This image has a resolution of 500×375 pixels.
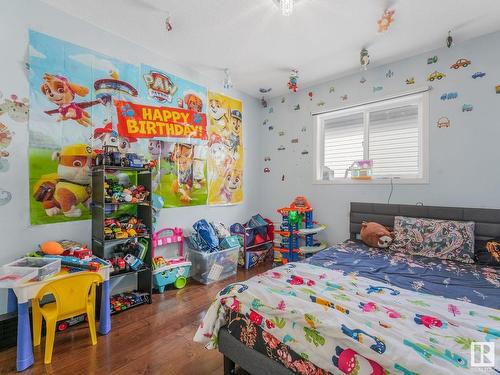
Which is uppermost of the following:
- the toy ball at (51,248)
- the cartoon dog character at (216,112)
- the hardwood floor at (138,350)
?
the cartoon dog character at (216,112)

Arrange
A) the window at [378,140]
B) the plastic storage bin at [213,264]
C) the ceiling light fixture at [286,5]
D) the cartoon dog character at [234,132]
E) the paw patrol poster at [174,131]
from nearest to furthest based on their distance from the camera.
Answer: the ceiling light fixture at [286,5] → the paw patrol poster at [174,131] → the window at [378,140] → the plastic storage bin at [213,264] → the cartoon dog character at [234,132]

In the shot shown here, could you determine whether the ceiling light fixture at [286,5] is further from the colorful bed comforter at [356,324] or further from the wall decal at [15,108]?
the wall decal at [15,108]

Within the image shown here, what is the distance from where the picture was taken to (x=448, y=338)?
1093 mm

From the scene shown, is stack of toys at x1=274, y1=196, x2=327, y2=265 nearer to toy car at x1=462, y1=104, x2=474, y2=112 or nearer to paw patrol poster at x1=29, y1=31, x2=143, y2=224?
toy car at x1=462, y1=104, x2=474, y2=112

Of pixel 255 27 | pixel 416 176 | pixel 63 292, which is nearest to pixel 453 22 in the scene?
pixel 416 176

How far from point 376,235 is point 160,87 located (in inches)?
119

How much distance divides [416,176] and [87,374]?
3.59 m

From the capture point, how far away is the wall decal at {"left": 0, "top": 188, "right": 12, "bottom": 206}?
197 cm

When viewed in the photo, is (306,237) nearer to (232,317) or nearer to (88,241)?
(232,317)

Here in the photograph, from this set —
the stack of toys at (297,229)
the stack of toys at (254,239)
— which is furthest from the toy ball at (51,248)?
the stack of toys at (297,229)

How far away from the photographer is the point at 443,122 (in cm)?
273

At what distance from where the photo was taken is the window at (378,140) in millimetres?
2982

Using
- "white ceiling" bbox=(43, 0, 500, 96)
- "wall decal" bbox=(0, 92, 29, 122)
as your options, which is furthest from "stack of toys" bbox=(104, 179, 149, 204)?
"white ceiling" bbox=(43, 0, 500, 96)
